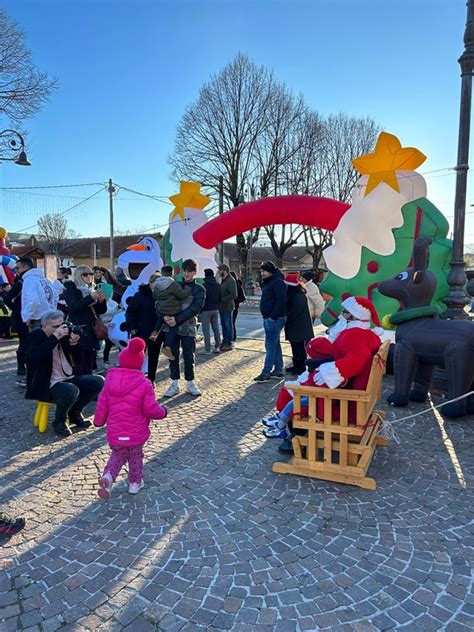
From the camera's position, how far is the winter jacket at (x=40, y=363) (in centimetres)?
454

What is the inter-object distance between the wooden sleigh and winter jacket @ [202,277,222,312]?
5213 millimetres

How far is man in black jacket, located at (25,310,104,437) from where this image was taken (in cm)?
456

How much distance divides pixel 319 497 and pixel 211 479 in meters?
0.92

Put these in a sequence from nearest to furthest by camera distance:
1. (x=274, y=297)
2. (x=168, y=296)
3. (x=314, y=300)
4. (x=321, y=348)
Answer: (x=321, y=348) < (x=168, y=296) < (x=274, y=297) < (x=314, y=300)

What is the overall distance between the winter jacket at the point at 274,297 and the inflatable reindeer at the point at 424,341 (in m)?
1.66

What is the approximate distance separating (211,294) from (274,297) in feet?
7.46

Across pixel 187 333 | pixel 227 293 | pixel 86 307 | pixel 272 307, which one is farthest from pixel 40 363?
pixel 227 293

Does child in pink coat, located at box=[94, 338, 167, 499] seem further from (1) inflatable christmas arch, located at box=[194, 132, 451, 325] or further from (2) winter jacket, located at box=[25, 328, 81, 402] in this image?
(1) inflatable christmas arch, located at box=[194, 132, 451, 325]

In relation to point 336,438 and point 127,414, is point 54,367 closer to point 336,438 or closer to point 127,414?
point 127,414

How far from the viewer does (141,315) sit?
6.15m

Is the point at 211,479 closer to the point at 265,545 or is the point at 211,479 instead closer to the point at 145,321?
the point at 265,545

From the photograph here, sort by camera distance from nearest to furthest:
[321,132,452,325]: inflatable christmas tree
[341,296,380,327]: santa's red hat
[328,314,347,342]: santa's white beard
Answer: [341,296,380,327]: santa's red hat < [328,314,347,342]: santa's white beard < [321,132,452,325]: inflatable christmas tree

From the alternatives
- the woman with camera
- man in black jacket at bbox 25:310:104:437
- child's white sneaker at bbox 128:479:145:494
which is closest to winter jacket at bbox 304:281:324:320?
the woman with camera

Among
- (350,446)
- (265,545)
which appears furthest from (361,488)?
(265,545)
